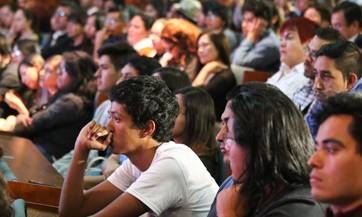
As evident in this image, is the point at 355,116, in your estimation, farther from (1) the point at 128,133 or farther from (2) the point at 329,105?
(1) the point at 128,133

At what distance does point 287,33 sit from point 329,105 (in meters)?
3.01

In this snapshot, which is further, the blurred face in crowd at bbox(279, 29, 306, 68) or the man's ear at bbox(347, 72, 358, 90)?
the blurred face in crowd at bbox(279, 29, 306, 68)

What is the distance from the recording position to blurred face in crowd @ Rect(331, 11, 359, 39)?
4.89 meters

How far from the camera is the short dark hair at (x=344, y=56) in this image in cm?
324

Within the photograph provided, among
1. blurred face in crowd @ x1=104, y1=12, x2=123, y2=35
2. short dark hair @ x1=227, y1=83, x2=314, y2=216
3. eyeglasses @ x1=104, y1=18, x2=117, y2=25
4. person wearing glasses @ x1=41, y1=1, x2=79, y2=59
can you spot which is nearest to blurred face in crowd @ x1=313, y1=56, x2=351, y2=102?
short dark hair @ x1=227, y1=83, x2=314, y2=216

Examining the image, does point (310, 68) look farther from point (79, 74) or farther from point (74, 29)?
point (74, 29)

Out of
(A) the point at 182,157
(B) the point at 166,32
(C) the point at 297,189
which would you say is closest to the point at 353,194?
(C) the point at 297,189

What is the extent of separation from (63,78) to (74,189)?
227cm

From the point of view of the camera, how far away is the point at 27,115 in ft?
15.8

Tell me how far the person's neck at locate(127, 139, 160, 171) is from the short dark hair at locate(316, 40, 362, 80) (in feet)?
3.24

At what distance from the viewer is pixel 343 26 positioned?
4.91 m

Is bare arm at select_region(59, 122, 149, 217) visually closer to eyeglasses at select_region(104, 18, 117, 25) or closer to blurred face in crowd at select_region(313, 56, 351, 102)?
blurred face in crowd at select_region(313, 56, 351, 102)

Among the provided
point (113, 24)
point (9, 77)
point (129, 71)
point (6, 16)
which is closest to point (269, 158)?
point (129, 71)

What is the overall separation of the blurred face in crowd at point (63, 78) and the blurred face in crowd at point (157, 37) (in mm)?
782
